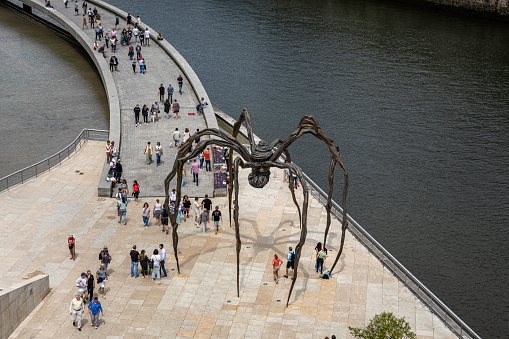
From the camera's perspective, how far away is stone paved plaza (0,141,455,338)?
3294 centimetres

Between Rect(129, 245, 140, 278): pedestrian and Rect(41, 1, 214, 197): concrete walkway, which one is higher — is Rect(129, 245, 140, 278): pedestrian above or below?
below

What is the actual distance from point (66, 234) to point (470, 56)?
57.7 meters

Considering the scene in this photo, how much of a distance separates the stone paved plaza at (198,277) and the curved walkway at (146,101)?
10.3 feet

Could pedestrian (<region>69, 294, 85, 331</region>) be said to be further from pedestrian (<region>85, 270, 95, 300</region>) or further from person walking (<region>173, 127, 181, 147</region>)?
person walking (<region>173, 127, 181, 147</region>)

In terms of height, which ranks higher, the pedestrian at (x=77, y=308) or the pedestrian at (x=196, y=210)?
the pedestrian at (x=196, y=210)

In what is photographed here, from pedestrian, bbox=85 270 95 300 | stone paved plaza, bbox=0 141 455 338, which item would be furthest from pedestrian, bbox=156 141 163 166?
pedestrian, bbox=85 270 95 300

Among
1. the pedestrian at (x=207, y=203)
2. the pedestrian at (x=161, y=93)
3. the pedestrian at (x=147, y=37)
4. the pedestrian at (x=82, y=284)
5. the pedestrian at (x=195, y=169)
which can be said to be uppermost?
the pedestrian at (x=147, y=37)

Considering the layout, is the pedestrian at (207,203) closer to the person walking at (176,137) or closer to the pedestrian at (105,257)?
the pedestrian at (105,257)

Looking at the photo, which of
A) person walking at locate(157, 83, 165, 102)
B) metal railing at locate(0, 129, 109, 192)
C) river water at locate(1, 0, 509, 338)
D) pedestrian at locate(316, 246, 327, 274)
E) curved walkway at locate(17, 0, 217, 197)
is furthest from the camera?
person walking at locate(157, 83, 165, 102)

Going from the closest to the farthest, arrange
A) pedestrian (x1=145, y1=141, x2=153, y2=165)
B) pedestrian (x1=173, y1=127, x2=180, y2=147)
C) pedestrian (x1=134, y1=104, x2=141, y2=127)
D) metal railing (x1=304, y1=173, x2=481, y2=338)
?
metal railing (x1=304, y1=173, x2=481, y2=338)
pedestrian (x1=145, y1=141, x2=153, y2=165)
pedestrian (x1=173, y1=127, x2=180, y2=147)
pedestrian (x1=134, y1=104, x2=141, y2=127)

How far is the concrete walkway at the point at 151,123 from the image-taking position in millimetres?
47125

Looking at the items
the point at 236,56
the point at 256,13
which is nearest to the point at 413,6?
the point at 256,13

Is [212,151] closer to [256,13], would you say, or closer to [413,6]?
[256,13]

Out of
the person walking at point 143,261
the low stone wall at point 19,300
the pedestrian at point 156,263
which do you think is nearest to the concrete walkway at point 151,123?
the person walking at point 143,261
